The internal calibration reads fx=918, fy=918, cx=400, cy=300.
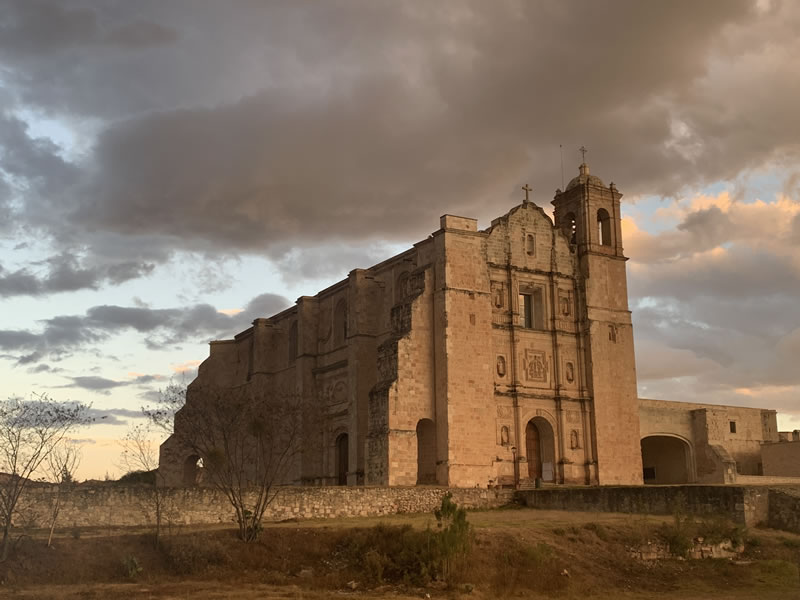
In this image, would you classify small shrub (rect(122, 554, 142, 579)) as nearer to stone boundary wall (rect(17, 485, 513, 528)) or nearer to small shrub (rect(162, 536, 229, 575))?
small shrub (rect(162, 536, 229, 575))

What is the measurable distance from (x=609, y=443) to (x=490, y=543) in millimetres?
17145

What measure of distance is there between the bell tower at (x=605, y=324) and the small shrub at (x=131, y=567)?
2109 cm

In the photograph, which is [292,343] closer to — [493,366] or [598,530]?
[493,366]

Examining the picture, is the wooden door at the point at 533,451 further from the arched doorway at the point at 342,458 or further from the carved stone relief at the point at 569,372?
the arched doorway at the point at 342,458

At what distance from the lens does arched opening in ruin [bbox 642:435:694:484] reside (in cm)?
4269

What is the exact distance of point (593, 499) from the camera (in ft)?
Result: 88.9

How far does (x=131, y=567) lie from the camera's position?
Answer: 62.1 feet

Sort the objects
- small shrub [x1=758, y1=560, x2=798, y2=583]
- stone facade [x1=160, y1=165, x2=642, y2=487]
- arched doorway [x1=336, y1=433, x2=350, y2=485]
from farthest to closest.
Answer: arched doorway [x1=336, y1=433, x2=350, y2=485] < stone facade [x1=160, y1=165, x2=642, y2=487] < small shrub [x1=758, y1=560, x2=798, y2=583]

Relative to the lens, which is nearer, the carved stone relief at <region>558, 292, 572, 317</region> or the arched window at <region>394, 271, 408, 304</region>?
the arched window at <region>394, 271, 408, 304</region>

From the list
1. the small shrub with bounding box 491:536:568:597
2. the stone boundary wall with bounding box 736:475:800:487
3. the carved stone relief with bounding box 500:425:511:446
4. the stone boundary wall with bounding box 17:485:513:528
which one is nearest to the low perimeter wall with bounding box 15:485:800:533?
the stone boundary wall with bounding box 17:485:513:528

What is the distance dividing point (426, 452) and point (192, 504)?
1148 cm

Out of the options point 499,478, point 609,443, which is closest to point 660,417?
point 609,443

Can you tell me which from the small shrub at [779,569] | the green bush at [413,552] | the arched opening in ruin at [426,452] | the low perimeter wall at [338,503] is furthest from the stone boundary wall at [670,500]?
the green bush at [413,552]

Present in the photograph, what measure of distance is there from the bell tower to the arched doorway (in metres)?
10.1
